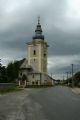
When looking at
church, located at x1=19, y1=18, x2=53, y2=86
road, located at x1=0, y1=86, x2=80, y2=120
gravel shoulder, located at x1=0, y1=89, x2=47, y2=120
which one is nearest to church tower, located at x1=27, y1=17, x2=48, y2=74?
church, located at x1=19, y1=18, x2=53, y2=86

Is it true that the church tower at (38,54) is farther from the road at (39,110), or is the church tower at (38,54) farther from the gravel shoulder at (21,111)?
the gravel shoulder at (21,111)

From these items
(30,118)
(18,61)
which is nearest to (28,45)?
(18,61)

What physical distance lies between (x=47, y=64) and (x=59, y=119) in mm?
126566

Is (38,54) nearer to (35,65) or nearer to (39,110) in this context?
(35,65)

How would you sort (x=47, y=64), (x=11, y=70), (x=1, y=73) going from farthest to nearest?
1. (x=47, y=64)
2. (x=11, y=70)
3. (x=1, y=73)

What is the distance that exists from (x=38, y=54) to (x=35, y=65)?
165 inches

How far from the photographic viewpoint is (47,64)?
465 feet

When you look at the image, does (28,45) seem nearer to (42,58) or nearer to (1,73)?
(42,58)

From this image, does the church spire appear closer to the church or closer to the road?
the church

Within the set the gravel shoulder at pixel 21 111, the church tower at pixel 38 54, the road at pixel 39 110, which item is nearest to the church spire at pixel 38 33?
the church tower at pixel 38 54

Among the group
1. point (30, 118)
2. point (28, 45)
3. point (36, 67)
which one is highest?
point (28, 45)

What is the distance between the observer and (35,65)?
134625 millimetres

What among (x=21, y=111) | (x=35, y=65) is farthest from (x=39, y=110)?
(x=35, y=65)

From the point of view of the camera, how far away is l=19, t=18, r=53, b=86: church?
439 feet
